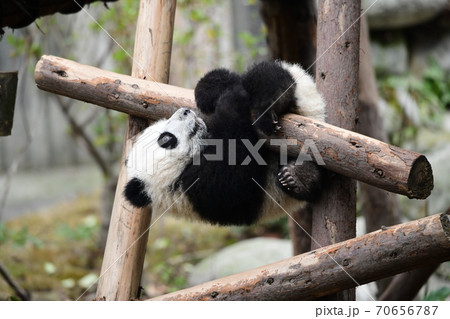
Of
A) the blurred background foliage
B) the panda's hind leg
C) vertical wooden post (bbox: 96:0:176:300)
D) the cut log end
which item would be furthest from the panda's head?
the blurred background foliage

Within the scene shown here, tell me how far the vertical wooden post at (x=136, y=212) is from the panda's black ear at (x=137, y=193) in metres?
0.20

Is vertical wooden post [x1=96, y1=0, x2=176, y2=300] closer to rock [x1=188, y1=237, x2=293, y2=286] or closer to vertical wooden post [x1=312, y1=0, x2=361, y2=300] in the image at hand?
vertical wooden post [x1=312, y1=0, x2=361, y2=300]

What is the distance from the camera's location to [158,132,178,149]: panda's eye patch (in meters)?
2.43

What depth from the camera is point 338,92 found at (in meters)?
2.37

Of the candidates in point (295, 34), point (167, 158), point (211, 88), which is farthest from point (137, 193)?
point (295, 34)

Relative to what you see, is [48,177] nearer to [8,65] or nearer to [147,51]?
[8,65]

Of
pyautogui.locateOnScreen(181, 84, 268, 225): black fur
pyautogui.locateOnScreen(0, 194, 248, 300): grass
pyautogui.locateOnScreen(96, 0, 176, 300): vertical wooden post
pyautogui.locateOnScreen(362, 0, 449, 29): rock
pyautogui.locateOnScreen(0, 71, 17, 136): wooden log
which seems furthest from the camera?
pyautogui.locateOnScreen(362, 0, 449, 29): rock

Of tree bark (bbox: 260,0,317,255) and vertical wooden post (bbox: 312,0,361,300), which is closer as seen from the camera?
vertical wooden post (bbox: 312,0,361,300)

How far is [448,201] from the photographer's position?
230 inches

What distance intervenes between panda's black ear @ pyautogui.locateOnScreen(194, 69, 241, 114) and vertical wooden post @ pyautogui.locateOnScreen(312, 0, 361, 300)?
0.44 meters

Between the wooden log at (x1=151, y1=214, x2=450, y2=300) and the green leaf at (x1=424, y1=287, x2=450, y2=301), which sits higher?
the green leaf at (x1=424, y1=287, x2=450, y2=301)

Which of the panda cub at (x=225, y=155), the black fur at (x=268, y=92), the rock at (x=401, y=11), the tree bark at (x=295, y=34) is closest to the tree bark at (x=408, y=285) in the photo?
the tree bark at (x=295, y=34)

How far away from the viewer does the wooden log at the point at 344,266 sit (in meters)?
1.84

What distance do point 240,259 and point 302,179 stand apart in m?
3.26
